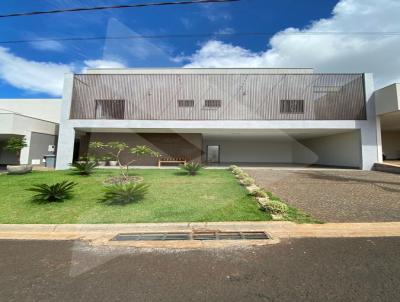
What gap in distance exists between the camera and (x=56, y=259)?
3.86m

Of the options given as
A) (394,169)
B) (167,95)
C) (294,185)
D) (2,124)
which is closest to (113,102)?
(167,95)

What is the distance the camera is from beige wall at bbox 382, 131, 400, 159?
25750mm

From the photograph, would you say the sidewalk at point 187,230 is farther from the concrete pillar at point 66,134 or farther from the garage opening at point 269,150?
the garage opening at point 269,150

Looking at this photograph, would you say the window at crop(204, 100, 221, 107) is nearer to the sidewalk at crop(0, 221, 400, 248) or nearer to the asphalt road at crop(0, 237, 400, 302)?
the sidewalk at crop(0, 221, 400, 248)

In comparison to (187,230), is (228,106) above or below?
above

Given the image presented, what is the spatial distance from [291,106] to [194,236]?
16015 millimetres

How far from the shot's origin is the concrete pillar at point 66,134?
61.0 feet

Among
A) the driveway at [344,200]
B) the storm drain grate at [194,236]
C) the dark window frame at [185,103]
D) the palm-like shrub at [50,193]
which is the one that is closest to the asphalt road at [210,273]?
the storm drain grate at [194,236]

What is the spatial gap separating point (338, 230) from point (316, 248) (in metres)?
1.28

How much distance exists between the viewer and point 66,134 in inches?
741

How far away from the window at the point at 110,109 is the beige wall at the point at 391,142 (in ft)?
90.0

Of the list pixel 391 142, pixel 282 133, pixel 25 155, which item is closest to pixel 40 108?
pixel 25 155

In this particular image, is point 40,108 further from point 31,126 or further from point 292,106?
point 292,106

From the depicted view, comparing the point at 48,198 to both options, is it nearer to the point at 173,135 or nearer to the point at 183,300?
the point at 183,300
